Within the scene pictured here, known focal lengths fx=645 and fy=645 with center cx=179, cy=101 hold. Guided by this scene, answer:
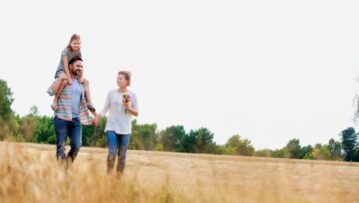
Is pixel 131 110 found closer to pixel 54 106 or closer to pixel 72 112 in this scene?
pixel 72 112

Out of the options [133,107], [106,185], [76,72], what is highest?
[76,72]

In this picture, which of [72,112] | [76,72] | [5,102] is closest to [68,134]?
[72,112]

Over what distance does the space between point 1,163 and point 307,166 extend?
11203 millimetres

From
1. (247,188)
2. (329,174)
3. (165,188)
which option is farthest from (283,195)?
(329,174)

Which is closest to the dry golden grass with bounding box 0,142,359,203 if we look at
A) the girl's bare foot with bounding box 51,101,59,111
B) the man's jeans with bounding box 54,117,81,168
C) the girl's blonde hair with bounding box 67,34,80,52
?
the man's jeans with bounding box 54,117,81,168

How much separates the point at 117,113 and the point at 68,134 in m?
1.05

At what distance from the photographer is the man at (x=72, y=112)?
852 centimetres

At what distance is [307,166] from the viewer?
49.8ft

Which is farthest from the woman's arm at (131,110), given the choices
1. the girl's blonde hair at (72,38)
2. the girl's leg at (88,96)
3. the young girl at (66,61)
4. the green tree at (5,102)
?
the green tree at (5,102)

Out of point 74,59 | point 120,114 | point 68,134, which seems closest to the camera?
point 74,59

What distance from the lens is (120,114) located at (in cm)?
962

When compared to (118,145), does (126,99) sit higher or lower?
higher

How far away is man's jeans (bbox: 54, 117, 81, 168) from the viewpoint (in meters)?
8.48

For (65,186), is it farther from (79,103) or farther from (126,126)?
(126,126)
